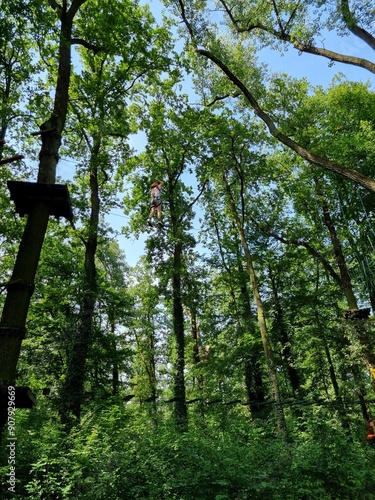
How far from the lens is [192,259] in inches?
669

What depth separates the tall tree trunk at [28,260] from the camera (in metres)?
3.72

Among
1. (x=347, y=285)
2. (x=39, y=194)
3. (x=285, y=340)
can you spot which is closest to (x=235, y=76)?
(x=39, y=194)

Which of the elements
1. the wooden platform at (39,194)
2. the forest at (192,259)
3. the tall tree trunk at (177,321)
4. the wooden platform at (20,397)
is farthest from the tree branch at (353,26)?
the wooden platform at (20,397)

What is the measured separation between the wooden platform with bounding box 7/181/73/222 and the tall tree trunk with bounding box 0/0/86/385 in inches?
3.4

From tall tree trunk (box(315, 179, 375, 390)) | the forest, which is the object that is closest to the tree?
the forest

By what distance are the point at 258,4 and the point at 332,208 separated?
7465mm

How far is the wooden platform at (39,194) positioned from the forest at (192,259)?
0.07 feet

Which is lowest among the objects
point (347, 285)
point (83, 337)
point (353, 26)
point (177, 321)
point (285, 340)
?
point (83, 337)

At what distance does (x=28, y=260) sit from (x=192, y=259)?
511 inches

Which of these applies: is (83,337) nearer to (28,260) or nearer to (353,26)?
(28,260)

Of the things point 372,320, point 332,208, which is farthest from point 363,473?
point 332,208

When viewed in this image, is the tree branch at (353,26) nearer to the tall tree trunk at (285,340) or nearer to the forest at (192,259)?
the forest at (192,259)

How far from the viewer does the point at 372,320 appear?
11727 mm

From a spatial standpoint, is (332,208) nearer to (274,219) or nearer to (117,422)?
(274,219)
